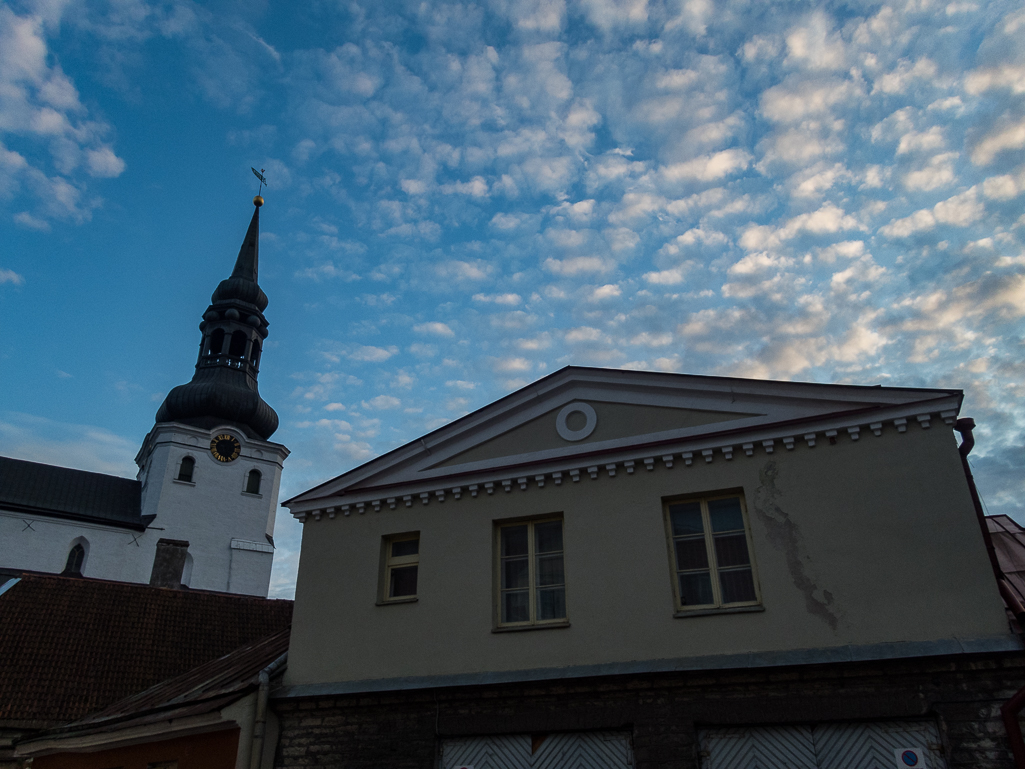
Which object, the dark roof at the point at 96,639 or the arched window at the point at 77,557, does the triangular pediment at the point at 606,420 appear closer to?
the dark roof at the point at 96,639

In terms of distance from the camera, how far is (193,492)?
4412 cm

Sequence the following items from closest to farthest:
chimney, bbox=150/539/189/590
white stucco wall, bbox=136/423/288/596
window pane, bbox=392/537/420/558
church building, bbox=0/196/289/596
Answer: window pane, bbox=392/537/420/558, chimney, bbox=150/539/189/590, church building, bbox=0/196/289/596, white stucco wall, bbox=136/423/288/596

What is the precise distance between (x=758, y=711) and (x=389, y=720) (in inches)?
195

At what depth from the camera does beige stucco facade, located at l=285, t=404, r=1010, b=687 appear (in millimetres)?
8742

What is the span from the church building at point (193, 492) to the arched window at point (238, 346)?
6 cm

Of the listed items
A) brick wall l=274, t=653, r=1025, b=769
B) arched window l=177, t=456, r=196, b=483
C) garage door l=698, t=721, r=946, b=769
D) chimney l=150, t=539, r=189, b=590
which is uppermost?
arched window l=177, t=456, r=196, b=483

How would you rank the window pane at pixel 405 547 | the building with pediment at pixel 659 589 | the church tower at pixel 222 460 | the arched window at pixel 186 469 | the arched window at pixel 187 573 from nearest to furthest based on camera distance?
the building with pediment at pixel 659 589, the window pane at pixel 405 547, the arched window at pixel 187 573, the church tower at pixel 222 460, the arched window at pixel 186 469

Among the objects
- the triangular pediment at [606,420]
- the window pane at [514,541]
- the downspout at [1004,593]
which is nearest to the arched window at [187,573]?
the triangular pediment at [606,420]

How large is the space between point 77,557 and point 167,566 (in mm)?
24198

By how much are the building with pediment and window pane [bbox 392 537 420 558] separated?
37mm

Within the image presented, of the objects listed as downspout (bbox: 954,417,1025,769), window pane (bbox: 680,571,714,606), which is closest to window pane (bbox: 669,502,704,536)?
window pane (bbox: 680,571,714,606)

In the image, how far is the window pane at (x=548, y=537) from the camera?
36.0ft

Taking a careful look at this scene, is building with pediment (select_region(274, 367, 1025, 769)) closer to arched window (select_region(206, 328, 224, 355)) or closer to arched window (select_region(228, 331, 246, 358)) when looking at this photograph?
arched window (select_region(228, 331, 246, 358))

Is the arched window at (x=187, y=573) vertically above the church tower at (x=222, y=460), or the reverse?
the church tower at (x=222, y=460)
